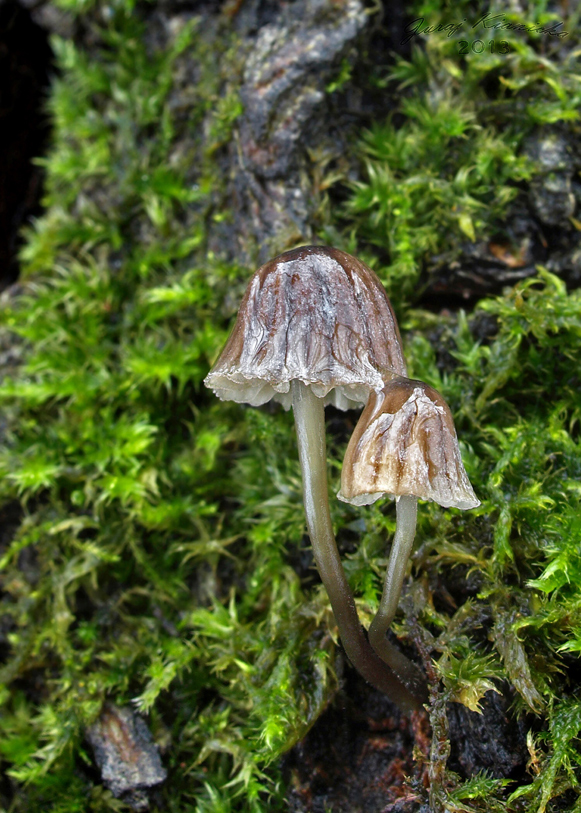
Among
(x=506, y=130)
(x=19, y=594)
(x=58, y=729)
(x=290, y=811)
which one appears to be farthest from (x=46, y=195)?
(x=290, y=811)

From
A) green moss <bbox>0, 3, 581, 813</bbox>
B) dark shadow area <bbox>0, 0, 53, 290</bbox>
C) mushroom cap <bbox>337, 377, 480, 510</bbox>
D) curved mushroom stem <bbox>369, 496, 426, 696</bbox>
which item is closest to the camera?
mushroom cap <bbox>337, 377, 480, 510</bbox>

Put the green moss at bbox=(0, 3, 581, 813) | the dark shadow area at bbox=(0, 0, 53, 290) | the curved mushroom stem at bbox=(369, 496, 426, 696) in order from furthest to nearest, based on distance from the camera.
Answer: the dark shadow area at bbox=(0, 0, 53, 290) < the green moss at bbox=(0, 3, 581, 813) < the curved mushroom stem at bbox=(369, 496, 426, 696)

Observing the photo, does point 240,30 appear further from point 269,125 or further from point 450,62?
point 450,62

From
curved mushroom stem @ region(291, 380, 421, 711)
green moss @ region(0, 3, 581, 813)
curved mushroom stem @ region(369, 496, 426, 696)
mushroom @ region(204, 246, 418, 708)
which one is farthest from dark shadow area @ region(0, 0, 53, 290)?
curved mushroom stem @ region(369, 496, 426, 696)

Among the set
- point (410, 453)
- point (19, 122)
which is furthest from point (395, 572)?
point (19, 122)

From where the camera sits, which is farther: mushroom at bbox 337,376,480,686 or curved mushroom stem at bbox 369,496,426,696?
curved mushroom stem at bbox 369,496,426,696

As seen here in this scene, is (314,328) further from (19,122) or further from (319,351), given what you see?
(19,122)

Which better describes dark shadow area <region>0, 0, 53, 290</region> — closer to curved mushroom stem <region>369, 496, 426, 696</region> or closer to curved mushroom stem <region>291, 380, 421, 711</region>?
curved mushroom stem <region>291, 380, 421, 711</region>
